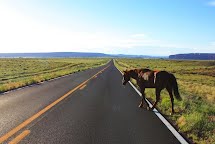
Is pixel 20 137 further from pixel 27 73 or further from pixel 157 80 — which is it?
pixel 27 73

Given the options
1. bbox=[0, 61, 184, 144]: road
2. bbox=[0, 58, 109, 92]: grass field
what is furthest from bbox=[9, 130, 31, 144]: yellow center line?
bbox=[0, 58, 109, 92]: grass field

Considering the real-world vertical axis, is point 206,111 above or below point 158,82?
below

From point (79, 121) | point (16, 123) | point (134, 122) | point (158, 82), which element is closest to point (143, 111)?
point (158, 82)

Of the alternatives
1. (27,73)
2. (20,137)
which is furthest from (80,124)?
(27,73)

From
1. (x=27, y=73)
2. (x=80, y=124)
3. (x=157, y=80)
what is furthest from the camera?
(x=27, y=73)

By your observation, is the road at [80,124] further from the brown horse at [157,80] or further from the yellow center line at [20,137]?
the brown horse at [157,80]

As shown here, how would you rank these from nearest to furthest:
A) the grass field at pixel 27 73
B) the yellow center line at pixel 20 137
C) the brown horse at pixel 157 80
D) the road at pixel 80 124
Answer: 1. the yellow center line at pixel 20 137
2. the road at pixel 80 124
3. the brown horse at pixel 157 80
4. the grass field at pixel 27 73

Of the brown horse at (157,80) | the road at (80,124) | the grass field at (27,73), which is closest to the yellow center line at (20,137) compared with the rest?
the road at (80,124)

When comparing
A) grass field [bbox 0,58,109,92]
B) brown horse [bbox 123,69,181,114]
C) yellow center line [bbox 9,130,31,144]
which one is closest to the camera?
yellow center line [bbox 9,130,31,144]

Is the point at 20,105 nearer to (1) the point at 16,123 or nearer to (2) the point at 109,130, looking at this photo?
(1) the point at 16,123

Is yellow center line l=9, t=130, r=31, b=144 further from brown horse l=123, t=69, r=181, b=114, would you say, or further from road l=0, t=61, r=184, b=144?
brown horse l=123, t=69, r=181, b=114

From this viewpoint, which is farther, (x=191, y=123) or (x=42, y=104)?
(x=42, y=104)

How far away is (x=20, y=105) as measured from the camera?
37.1 ft

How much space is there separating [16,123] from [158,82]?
4734mm
